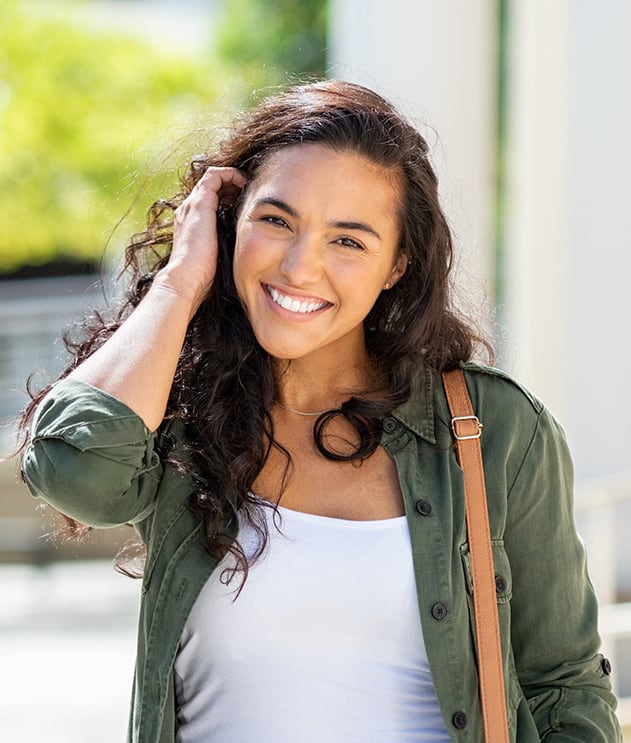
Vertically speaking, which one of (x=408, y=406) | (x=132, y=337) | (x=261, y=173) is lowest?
(x=408, y=406)

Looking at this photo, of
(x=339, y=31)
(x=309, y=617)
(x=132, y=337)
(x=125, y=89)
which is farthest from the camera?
(x=125, y=89)

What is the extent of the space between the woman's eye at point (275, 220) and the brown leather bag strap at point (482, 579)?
0.47 metres

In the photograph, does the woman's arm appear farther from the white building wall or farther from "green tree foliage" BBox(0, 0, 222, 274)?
"green tree foliage" BBox(0, 0, 222, 274)

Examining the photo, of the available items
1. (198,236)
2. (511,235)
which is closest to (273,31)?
(511,235)

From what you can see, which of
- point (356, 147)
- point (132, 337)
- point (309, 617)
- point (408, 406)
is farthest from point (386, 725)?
point (356, 147)

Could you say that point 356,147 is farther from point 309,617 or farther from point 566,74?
point 566,74

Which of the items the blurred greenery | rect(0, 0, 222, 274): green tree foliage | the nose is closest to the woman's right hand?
the nose

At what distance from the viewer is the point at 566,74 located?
6.06m

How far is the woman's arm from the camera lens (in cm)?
241

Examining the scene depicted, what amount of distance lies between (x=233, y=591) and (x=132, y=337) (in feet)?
1.64

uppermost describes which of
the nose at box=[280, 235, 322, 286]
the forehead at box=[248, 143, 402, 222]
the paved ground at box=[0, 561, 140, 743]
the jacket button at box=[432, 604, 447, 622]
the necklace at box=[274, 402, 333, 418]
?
the forehead at box=[248, 143, 402, 222]

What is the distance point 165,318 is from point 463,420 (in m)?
0.58

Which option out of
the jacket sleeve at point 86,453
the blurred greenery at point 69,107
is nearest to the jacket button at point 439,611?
the jacket sleeve at point 86,453

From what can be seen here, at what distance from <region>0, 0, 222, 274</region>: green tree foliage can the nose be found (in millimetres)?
14334
